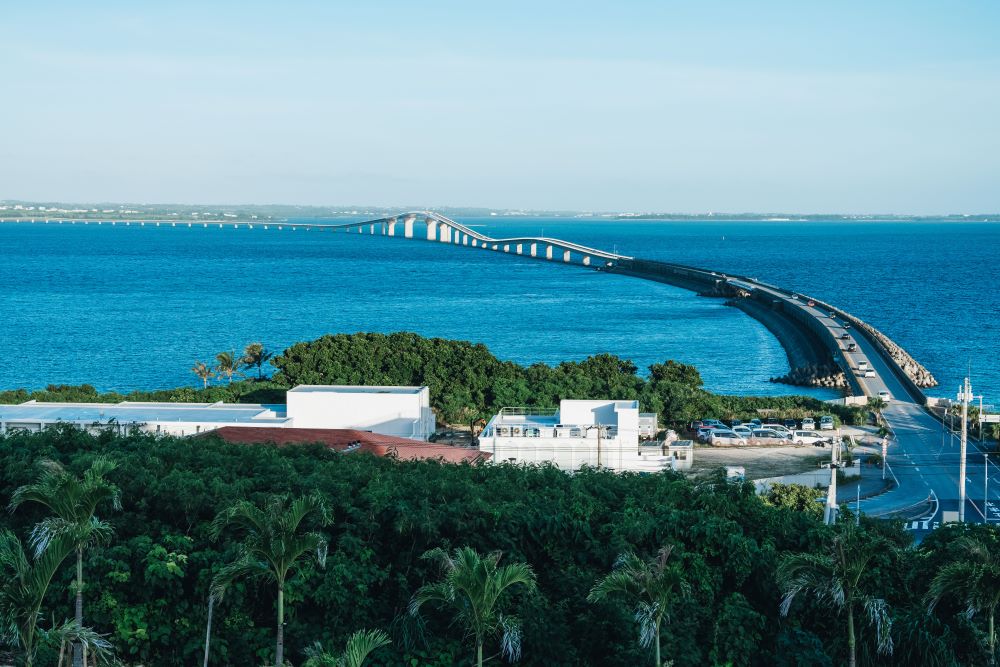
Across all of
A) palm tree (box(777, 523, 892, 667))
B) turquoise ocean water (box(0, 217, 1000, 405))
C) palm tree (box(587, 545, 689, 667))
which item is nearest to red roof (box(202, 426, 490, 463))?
palm tree (box(777, 523, 892, 667))

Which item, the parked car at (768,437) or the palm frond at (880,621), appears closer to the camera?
the palm frond at (880,621)

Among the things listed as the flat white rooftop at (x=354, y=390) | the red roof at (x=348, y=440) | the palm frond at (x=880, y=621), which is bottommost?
the red roof at (x=348, y=440)

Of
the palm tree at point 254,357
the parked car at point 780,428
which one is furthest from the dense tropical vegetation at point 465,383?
the palm tree at point 254,357

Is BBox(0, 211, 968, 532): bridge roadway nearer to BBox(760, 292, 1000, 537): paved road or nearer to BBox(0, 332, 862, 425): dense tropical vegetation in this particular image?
BBox(760, 292, 1000, 537): paved road

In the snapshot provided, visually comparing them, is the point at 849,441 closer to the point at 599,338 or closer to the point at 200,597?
the point at 200,597

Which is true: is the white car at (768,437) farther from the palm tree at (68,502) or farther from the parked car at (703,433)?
the palm tree at (68,502)

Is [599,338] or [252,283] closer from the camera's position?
[599,338]

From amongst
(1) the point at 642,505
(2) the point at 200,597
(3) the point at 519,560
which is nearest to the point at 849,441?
(1) the point at 642,505
